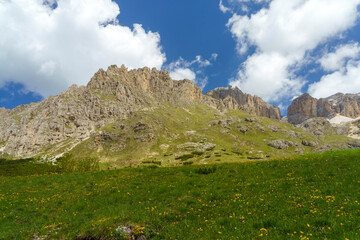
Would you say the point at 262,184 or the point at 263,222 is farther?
the point at 262,184

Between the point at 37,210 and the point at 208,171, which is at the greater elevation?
the point at 208,171

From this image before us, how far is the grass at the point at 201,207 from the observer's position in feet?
29.8

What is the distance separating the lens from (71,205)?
644 inches

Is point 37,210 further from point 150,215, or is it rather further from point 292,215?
point 292,215

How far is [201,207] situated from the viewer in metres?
13.1

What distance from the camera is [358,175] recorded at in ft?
51.1

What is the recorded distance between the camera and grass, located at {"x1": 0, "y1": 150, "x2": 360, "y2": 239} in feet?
29.8

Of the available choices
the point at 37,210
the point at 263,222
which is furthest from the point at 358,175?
the point at 37,210

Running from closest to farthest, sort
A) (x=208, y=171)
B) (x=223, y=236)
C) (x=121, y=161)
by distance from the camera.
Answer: (x=223, y=236) → (x=208, y=171) → (x=121, y=161)

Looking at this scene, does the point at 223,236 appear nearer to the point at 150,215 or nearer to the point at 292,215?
the point at 292,215

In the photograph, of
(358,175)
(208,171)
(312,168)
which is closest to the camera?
(358,175)

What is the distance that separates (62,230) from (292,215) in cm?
1435

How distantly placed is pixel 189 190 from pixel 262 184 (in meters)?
6.64

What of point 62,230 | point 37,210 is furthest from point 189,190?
point 37,210
